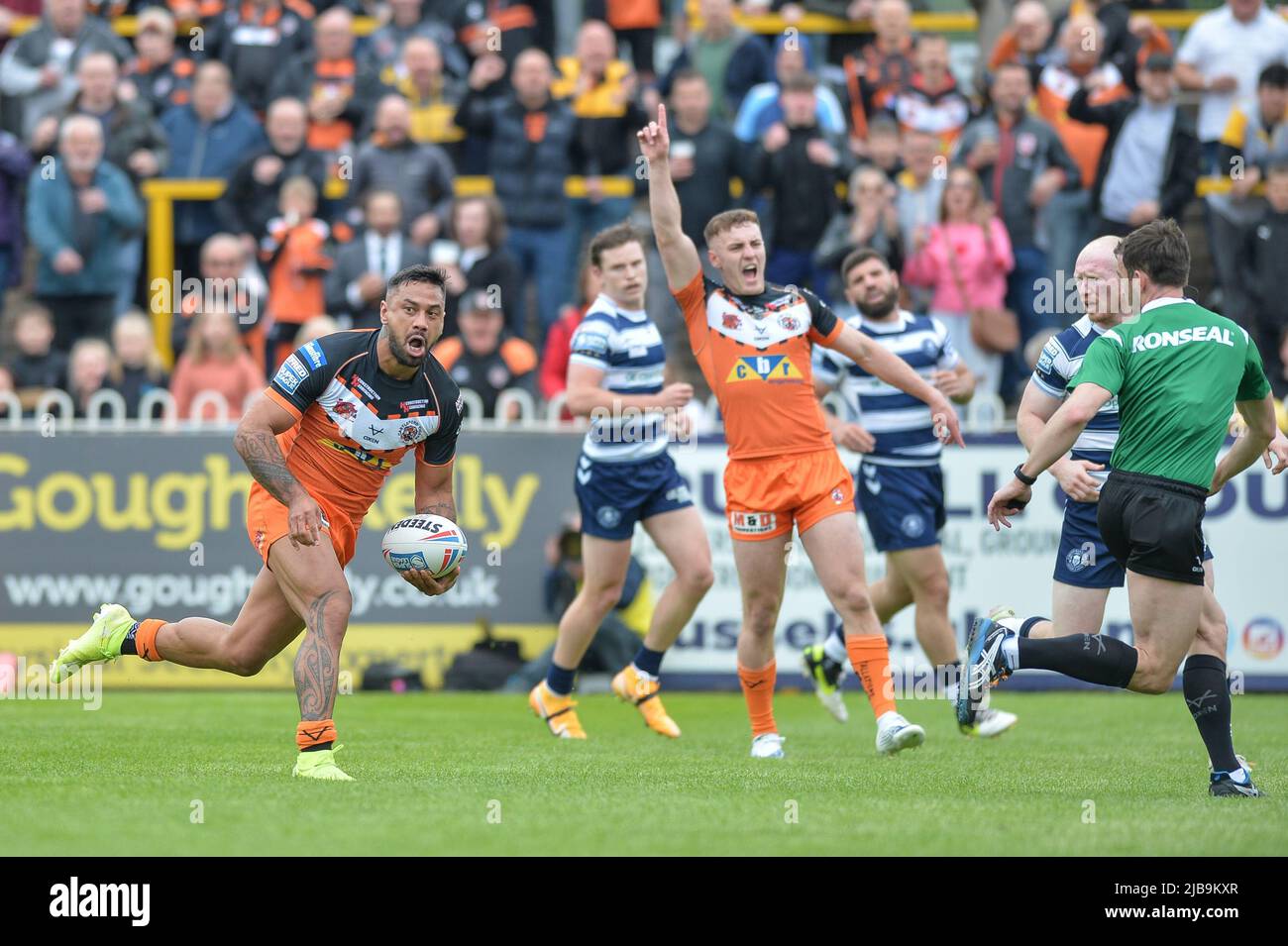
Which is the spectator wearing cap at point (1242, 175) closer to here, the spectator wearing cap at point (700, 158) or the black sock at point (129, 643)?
the spectator wearing cap at point (700, 158)

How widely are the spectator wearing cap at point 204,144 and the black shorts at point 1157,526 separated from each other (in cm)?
1246

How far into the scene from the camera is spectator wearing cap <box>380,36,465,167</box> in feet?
61.4

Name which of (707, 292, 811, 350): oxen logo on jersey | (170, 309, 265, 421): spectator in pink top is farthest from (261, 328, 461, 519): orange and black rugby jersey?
(170, 309, 265, 421): spectator in pink top

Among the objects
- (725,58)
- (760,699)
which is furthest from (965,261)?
(760,699)

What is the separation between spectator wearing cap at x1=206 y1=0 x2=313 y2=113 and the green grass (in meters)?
8.26

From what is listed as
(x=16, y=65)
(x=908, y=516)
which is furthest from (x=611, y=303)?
(x=16, y=65)

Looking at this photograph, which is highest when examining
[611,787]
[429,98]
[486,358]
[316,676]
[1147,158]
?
[429,98]

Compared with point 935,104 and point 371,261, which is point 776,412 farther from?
point 935,104

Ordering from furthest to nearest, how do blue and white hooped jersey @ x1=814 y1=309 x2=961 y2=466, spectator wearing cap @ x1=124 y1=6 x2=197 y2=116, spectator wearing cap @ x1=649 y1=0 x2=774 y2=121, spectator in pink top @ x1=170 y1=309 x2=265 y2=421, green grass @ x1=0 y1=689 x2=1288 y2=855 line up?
spectator wearing cap @ x1=124 y1=6 x2=197 y2=116, spectator wearing cap @ x1=649 y1=0 x2=774 y2=121, spectator in pink top @ x1=170 y1=309 x2=265 y2=421, blue and white hooped jersey @ x1=814 y1=309 x2=961 y2=466, green grass @ x1=0 y1=689 x2=1288 y2=855

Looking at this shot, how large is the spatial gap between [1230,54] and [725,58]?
16.1 ft

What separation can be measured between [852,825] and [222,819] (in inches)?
96.5

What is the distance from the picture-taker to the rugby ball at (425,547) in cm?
905

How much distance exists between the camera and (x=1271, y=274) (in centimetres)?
1622

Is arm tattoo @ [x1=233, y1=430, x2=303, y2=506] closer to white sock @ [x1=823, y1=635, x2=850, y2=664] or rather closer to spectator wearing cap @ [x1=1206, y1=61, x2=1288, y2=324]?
white sock @ [x1=823, y1=635, x2=850, y2=664]
